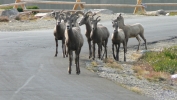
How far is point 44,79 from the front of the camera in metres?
16.7

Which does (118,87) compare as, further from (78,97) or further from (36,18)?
(36,18)

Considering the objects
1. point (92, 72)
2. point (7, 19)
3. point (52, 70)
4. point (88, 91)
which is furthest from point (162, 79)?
point (7, 19)

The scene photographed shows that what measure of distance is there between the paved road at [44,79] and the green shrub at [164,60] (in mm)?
2884

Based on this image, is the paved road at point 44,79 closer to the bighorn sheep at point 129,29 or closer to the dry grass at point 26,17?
the bighorn sheep at point 129,29

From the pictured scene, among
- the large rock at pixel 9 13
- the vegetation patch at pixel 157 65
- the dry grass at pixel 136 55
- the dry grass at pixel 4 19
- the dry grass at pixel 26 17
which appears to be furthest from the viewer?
the dry grass at pixel 26 17

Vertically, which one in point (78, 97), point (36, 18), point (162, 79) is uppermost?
point (78, 97)

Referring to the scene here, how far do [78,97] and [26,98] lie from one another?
1319 mm

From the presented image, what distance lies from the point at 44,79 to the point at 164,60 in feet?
29.7

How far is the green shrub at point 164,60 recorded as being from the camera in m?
22.7

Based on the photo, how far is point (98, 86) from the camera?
16078 millimetres

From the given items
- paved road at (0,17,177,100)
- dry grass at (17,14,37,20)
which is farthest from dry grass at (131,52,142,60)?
dry grass at (17,14,37,20)

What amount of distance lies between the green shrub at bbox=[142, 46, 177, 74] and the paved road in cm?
288

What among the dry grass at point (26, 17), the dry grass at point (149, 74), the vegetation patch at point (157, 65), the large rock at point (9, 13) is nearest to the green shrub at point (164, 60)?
the vegetation patch at point (157, 65)

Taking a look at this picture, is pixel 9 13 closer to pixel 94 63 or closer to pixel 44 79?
pixel 94 63
